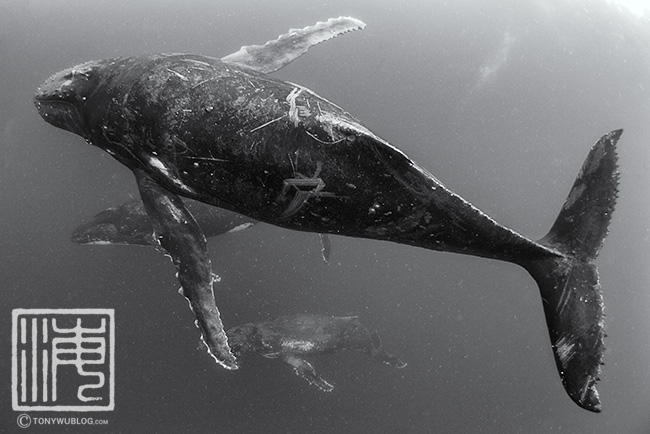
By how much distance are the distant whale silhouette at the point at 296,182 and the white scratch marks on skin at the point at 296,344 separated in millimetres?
6292

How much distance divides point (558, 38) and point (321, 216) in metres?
13.6

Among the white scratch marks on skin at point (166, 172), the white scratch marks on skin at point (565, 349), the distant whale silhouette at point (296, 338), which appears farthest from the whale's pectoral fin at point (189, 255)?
the distant whale silhouette at point (296, 338)

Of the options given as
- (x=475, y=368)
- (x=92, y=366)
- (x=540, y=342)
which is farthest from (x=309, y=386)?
(x=540, y=342)

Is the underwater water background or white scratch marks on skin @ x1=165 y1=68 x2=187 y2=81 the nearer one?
white scratch marks on skin @ x1=165 y1=68 x2=187 y2=81

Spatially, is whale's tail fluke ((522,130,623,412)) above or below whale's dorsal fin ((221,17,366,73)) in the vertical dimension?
below

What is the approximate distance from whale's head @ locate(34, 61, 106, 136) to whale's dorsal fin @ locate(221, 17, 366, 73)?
4.45ft

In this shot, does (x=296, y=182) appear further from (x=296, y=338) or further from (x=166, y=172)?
(x=296, y=338)

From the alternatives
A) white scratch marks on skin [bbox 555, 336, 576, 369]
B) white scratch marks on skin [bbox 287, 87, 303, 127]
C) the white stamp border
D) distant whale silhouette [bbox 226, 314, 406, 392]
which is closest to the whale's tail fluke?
white scratch marks on skin [bbox 555, 336, 576, 369]

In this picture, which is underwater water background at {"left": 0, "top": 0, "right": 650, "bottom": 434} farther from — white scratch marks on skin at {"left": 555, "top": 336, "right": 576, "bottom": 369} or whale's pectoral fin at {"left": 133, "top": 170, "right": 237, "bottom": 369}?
white scratch marks on skin at {"left": 555, "top": 336, "right": 576, "bottom": 369}

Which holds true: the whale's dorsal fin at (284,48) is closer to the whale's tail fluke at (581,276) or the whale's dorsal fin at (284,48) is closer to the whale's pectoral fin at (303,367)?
the whale's tail fluke at (581,276)

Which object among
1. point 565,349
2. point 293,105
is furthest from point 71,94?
point 565,349

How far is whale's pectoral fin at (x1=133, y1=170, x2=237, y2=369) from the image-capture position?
206 inches

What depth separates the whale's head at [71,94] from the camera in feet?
18.7

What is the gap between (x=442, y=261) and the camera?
65.3 feet
